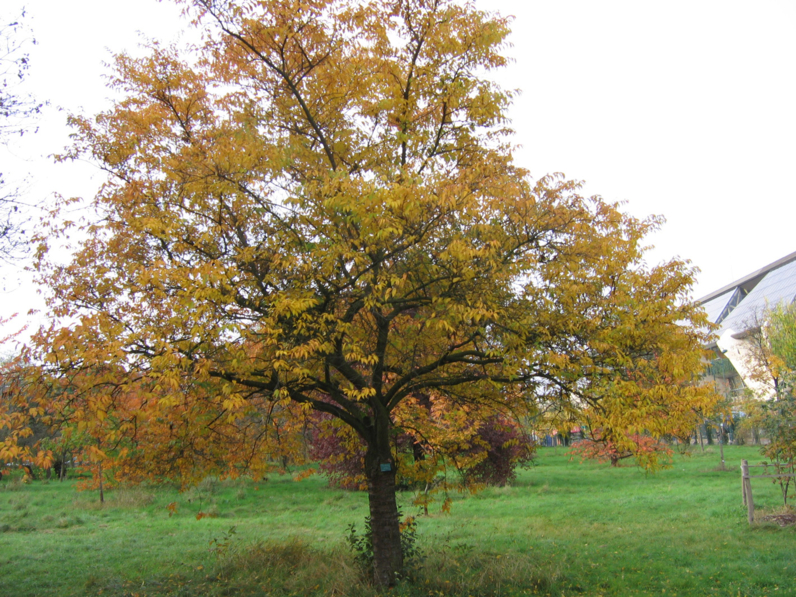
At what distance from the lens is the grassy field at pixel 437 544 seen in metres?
8.17

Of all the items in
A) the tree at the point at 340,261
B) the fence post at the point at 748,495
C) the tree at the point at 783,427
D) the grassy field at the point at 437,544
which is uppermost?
the tree at the point at 340,261

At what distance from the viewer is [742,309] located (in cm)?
5550

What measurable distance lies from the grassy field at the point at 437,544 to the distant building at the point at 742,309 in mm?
29922

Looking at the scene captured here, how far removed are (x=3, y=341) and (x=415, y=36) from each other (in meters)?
6.96

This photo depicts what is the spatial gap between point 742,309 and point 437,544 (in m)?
56.4

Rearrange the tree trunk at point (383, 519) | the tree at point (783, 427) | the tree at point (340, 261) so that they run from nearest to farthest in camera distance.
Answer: the tree at point (340, 261) < the tree trunk at point (383, 519) < the tree at point (783, 427)

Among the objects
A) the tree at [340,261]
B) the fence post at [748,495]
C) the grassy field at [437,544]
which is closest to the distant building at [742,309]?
the grassy field at [437,544]

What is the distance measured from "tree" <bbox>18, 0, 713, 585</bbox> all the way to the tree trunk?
0.03 meters

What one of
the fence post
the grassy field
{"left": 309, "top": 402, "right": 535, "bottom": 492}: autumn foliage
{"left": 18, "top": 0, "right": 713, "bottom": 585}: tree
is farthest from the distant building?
{"left": 18, "top": 0, "right": 713, "bottom": 585}: tree

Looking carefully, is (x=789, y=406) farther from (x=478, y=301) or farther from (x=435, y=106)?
(x=435, y=106)

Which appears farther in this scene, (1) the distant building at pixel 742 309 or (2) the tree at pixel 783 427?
(1) the distant building at pixel 742 309

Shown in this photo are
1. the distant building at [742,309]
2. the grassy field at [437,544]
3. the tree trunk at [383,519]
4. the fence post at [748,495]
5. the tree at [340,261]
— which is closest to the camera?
the tree at [340,261]

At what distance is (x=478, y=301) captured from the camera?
21.5 ft

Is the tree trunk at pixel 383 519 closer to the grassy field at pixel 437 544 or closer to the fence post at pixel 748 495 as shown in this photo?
the grassy field at pixel 437 544
